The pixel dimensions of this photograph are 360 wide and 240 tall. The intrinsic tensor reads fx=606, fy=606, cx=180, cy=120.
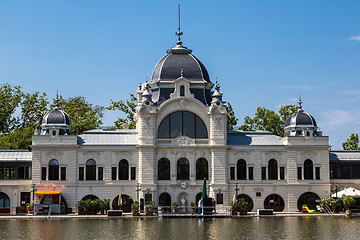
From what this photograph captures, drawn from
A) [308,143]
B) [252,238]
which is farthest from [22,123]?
[252,238]

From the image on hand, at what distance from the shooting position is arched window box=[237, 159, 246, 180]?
72125mm

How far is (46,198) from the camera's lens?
68625mm

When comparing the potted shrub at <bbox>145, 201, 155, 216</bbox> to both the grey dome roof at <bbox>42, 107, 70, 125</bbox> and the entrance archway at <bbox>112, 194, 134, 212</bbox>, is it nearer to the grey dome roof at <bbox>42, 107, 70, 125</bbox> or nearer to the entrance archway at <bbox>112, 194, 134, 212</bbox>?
the entrance archway at <bbox>112, 194, 134, 212</bbox>

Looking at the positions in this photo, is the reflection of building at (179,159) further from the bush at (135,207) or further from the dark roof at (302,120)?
the bush at (135,207)

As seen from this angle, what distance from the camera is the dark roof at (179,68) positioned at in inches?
2906

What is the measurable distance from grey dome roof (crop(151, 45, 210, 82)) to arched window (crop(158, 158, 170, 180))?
10026 millimetres

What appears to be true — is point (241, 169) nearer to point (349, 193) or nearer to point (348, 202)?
point (349, 193)

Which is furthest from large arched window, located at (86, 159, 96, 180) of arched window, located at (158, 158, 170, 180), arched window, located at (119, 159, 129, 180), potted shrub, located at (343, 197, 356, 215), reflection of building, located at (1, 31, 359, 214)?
potted shrub, located at (343, 197, 356, 215)

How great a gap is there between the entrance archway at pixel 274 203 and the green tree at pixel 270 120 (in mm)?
25537

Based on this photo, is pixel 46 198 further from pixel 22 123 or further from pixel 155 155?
pixel 22 123

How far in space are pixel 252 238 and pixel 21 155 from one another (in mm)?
37335

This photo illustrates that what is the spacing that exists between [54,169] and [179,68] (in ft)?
63.2

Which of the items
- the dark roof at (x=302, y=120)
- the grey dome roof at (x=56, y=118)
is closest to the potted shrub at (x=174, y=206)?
the grey dome roof at (x=56, y=118)

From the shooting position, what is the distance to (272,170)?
72.4m
